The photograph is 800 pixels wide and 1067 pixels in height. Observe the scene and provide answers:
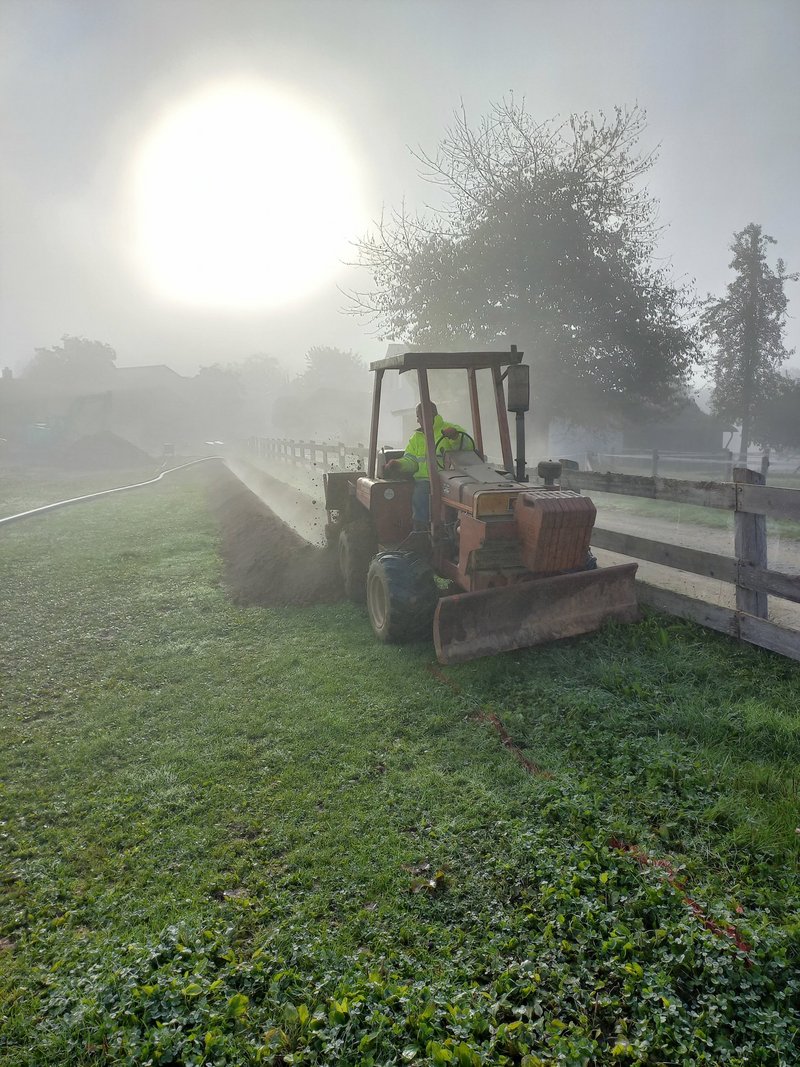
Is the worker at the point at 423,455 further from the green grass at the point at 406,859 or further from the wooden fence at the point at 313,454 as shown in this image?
the wooden fence at the point at 313,454

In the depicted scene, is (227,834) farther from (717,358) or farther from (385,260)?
(717,358)

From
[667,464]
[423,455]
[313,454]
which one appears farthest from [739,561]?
[667,464]

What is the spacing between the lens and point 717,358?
3262cm

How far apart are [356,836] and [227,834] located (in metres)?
0.69

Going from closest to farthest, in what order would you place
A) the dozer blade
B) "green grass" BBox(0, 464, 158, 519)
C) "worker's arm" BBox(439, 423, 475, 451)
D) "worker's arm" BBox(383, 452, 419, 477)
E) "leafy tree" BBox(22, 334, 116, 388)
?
1. the dozer blade
2. "worker's arm" BBox(439, 423, 475, 451)
3. "worker's arm" BBox(383, 452, 419, 477)
4. "green grass" BBox(0, 464, 158, 519)
5. "leafy tree" BBox(22, 334, 116, 388)

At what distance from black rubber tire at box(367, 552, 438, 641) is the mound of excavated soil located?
6.51 feet

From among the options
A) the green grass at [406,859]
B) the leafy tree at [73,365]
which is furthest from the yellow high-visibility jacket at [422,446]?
the leafy tree at [73,365]

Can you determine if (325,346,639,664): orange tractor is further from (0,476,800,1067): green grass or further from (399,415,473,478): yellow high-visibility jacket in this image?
(0,476,800,1067): green grass

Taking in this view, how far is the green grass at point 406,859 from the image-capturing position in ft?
7.28

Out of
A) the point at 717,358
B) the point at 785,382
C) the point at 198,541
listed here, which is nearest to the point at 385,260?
the point at 198,541

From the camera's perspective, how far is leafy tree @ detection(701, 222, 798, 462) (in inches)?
1247

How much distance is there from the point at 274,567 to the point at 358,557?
69.1 inches

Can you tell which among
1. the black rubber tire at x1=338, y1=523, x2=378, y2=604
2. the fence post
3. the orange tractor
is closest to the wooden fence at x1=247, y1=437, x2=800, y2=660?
the fence post

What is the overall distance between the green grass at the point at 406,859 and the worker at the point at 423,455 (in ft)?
4.40
